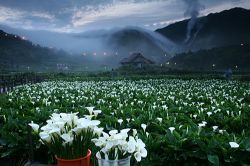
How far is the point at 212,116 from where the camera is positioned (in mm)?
8203

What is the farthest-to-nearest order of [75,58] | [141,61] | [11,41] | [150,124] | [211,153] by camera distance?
[75,58], [11,41], [141,61], [150,124], [211,153]

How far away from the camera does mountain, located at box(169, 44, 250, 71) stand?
11112 centimetres

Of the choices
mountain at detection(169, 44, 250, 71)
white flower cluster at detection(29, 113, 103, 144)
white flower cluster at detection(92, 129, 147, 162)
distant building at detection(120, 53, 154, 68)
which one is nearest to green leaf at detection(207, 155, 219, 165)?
white flower cluster at detection(92, 129, 147, 162)

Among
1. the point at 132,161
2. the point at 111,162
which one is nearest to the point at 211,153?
the point at 132,161

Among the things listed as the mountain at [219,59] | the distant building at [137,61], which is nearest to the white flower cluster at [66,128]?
the distant building at [137,61]

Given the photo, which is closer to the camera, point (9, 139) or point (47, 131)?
point (47, 131)

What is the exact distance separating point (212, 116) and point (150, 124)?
7.90ft

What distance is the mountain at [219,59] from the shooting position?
111125 millimetres

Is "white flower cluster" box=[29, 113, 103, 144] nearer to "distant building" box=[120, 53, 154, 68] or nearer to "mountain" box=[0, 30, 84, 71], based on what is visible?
"distant building" box=[120, 53, 154, 68]

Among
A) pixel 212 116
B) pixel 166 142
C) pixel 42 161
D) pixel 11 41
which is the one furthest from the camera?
pixel 11 41

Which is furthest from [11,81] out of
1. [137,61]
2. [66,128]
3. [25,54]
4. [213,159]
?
[25,54]

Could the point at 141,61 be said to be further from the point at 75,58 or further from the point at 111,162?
the point at 75,58

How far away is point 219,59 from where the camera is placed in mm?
119938

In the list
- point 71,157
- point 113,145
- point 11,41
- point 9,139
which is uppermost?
point 11,41
